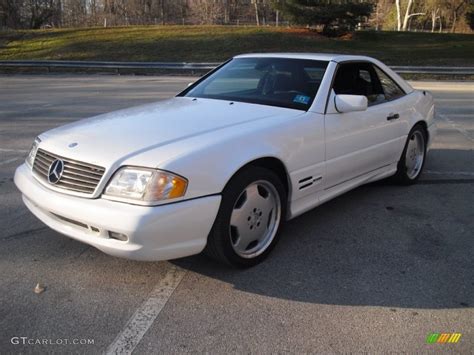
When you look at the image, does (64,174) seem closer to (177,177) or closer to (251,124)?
(177,177)

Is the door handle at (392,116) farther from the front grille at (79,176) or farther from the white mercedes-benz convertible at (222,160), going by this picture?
the front grille at (79,176)

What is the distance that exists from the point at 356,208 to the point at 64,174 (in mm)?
2790

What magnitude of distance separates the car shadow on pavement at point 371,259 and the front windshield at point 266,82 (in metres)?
1.12

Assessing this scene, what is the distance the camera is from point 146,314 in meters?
2.90

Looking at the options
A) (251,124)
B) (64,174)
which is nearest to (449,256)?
(251,124)

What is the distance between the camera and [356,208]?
4672 millimetres

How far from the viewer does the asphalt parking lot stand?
2688mm

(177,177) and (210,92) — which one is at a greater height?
(210,92)

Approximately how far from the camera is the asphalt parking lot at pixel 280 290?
106 inches

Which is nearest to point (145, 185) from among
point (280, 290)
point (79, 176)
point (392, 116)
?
point (79, 176)

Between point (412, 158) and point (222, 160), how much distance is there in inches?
122

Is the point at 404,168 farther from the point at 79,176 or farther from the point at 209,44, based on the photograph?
the point at 209,44

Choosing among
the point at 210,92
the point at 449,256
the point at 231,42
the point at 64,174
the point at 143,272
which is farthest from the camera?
the point at 231,42

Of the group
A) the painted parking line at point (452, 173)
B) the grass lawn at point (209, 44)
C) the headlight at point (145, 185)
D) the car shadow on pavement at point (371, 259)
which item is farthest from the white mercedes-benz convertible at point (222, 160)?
the grass lawn at point (209, 44)
